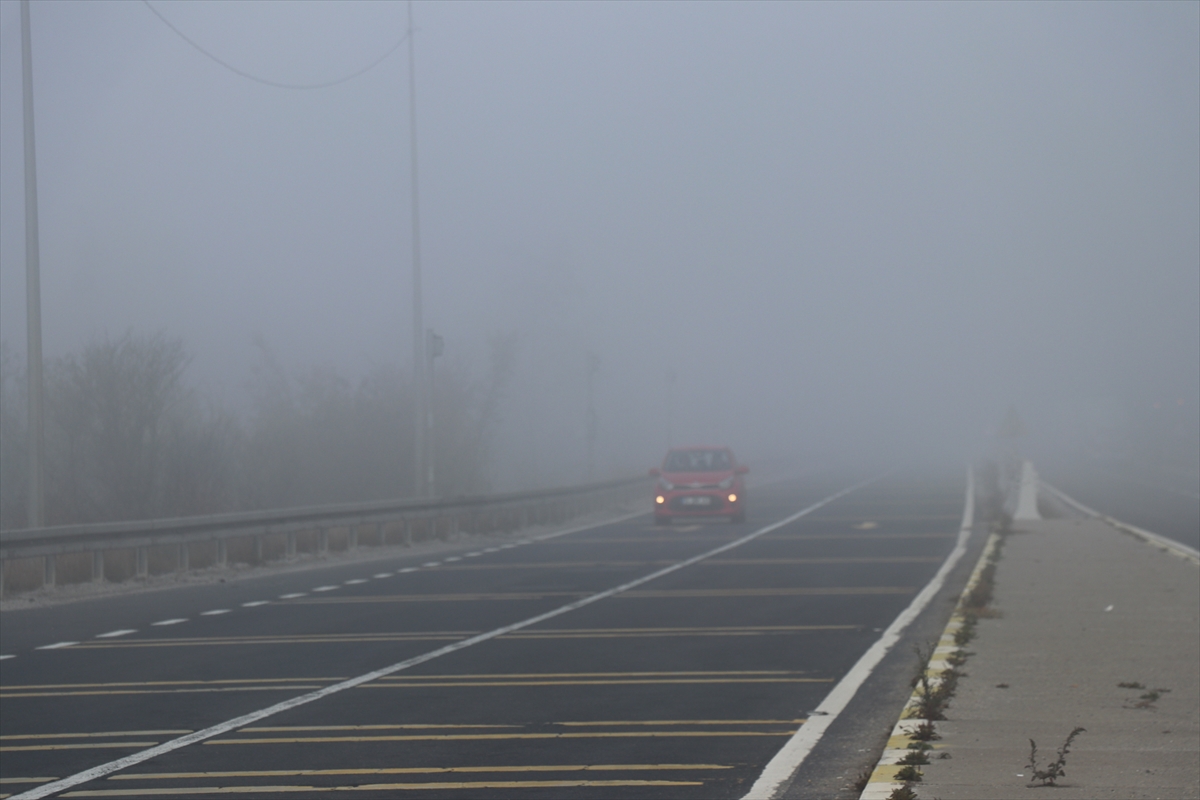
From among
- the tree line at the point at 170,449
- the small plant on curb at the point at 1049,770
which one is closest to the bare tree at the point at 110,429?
the tree line at the point at 170,449

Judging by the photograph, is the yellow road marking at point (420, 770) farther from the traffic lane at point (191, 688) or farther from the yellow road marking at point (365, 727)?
the yellow road marking at point (365, 727)

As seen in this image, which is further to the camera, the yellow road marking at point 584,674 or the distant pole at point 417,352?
the distant pole at point 417,352

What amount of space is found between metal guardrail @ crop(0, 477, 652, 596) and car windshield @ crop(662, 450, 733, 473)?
284 cm

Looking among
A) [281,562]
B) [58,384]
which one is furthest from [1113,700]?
[58,384]

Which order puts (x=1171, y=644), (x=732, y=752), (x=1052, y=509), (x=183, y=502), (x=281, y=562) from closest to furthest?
1. (x=732, y=752)
2. (x=1171, y=644)
3. (x=281, y=562)
4. (x=183, y=502)
5. (x=1052, y=509)

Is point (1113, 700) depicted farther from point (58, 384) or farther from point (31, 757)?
point (58, 384)

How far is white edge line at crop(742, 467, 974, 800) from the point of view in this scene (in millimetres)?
7270

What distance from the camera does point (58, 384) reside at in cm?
3161

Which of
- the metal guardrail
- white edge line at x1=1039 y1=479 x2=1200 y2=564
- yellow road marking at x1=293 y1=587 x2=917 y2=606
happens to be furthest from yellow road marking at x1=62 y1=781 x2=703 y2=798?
white edge line at x1=1039 y1=479 x2=1200 y2=564

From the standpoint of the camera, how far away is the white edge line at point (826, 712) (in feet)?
23.9

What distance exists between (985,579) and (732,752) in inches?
381

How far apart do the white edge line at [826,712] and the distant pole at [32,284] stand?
1176 centimetres

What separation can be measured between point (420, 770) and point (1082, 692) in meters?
4.33

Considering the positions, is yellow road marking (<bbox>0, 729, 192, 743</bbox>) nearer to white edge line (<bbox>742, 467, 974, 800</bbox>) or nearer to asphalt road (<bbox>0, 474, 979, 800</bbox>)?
asphalt road (<bbox>0, 474, 979, 800</bbox>)
